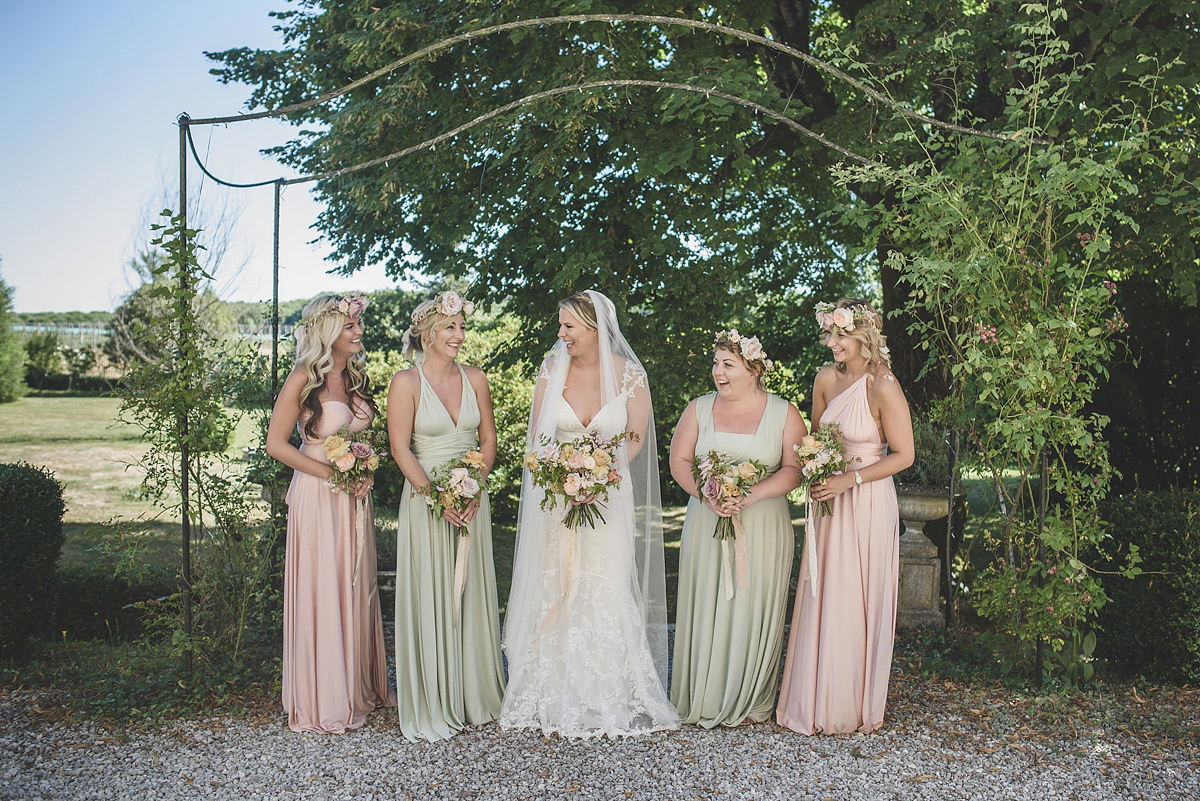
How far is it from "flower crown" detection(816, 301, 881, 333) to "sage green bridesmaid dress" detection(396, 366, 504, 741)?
1931 mm

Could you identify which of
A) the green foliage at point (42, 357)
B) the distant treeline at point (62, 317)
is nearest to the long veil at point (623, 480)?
the green foliage at point (42, 357)

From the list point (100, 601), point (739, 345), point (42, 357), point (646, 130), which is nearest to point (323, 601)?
point (739, 345)

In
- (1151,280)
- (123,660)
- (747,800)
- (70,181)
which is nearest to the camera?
(747,800)

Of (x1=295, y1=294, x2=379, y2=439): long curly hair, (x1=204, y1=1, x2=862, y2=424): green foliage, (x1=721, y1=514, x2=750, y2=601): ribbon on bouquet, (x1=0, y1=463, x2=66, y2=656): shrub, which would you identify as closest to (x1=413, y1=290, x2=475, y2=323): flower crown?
(x1=295, y1=294, x2=379, y2=439): long curly hair

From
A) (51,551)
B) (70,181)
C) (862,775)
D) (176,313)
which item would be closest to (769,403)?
(862,775)

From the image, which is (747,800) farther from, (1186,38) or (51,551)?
(1186,38)

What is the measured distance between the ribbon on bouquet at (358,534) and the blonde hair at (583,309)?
1.56 metres

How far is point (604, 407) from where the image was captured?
177 inches

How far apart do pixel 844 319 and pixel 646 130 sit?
3.31 metres

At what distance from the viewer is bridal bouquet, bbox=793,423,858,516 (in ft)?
14.2

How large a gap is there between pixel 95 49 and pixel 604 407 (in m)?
9.31

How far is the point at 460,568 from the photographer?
14.9ft

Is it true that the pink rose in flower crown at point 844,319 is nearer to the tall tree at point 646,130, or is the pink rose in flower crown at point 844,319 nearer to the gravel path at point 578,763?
the tall tree at point 646,130

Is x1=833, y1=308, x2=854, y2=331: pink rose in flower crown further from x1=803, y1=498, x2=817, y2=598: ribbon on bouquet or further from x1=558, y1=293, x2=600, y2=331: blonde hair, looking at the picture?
x1=558, y1=293, x2=600, y2=331: blonde hair
